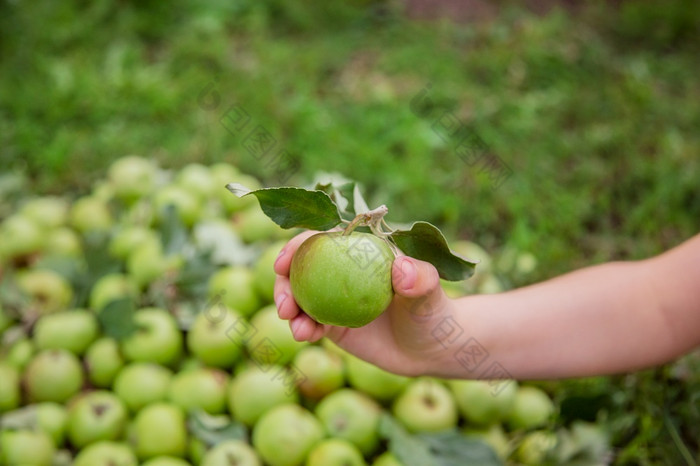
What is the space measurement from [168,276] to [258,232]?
1.00 feet

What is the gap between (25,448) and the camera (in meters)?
1.39

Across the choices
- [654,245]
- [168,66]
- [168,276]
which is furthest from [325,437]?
[168,66]

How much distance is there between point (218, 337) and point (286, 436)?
0.33 meters

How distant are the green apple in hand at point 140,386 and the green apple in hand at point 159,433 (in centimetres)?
5

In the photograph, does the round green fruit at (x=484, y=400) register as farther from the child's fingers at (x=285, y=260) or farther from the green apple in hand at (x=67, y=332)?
the green apple in hand at (x=67, y=332)

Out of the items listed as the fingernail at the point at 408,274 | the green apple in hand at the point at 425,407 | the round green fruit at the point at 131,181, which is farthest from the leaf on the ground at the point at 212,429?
the round green fruit at the point at 131,181

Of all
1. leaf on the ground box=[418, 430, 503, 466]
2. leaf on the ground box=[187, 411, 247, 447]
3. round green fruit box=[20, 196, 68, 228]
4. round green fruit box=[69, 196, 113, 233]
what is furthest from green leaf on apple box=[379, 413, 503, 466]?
round green fruit box=[20, 196, 68, 228]

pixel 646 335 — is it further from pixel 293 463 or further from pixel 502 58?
pixel 502 58

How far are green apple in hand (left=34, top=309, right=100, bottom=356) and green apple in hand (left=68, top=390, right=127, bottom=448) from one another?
0.55 feet

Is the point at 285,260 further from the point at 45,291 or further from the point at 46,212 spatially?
the point at 46,212

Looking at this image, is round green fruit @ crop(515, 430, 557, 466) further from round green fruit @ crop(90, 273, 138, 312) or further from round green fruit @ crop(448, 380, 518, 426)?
round green fruit @ crop(90, 273, 138, 312)

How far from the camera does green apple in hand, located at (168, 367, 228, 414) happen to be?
59.2 inches

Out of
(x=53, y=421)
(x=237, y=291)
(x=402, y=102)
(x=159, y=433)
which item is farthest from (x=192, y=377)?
(x=402, y=102)

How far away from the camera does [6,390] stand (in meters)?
1.56
